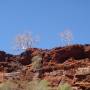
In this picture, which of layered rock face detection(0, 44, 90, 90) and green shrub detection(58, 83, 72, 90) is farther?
layered rock face detection(0, 44, 90, 90)

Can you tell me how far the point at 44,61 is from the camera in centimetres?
5391

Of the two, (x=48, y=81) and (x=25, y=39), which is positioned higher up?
(x=25, y=39)

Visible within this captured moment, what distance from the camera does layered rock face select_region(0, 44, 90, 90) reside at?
158 feet

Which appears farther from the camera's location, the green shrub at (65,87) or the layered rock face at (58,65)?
the layered rock face at (58,65)

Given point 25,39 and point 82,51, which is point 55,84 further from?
point 25,39

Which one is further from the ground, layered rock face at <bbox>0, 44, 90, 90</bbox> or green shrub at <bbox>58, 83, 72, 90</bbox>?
layered rock face at <bbox>0, 44, 90, 90</bbox>

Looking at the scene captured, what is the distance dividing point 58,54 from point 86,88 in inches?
327

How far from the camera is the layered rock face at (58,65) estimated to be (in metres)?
48.1

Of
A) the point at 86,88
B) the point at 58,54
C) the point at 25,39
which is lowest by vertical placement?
the point at 86,88

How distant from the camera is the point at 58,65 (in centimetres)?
5138

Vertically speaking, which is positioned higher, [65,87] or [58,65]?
[58,65]

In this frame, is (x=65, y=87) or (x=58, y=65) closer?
(x=65, y=87)

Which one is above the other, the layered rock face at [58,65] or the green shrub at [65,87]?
the layered rock face at [58,65]

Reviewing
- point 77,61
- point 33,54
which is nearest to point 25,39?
point 33,54
